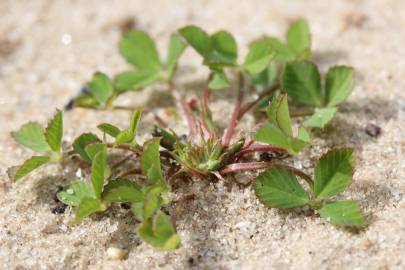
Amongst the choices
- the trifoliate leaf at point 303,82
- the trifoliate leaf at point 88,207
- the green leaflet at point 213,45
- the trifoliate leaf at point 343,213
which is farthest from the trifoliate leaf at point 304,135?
the trifoliate leaf at point 88,207

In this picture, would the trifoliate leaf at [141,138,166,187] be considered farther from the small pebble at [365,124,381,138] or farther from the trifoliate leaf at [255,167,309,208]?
the small pebble at [365,124,381,138]

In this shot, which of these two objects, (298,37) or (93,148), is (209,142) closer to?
(93,148)

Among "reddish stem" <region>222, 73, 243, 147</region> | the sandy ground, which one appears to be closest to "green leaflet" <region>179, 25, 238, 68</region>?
"reddish stem" <region>222, 73, 243, 147</region>

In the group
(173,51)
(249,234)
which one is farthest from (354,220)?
(173,51)

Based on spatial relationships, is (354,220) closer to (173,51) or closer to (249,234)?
(249,234)

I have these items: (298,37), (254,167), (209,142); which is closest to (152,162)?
(209,142)

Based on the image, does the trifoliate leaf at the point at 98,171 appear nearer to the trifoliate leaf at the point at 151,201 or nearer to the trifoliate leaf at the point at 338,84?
the trifoliate leaf at the point at 151,201
